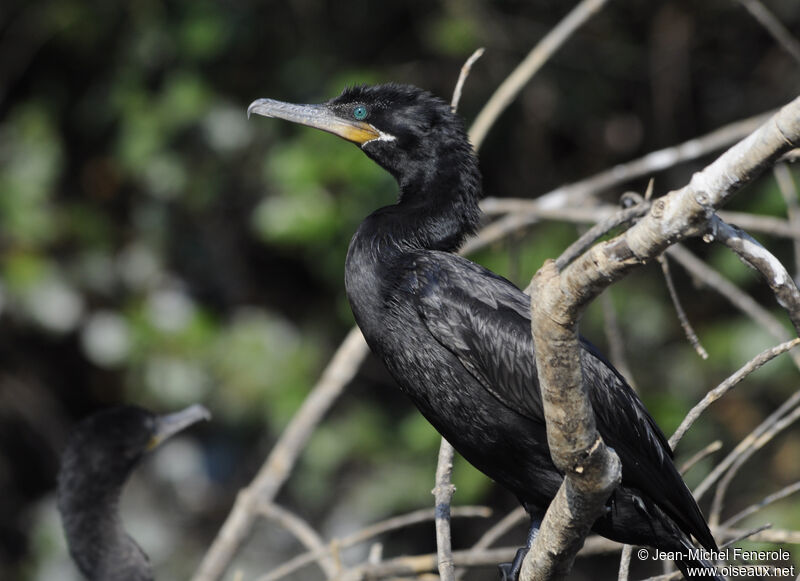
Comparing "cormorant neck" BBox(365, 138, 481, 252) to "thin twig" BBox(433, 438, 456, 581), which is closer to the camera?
"thin twig" BBox(433, 438, 456, 581)

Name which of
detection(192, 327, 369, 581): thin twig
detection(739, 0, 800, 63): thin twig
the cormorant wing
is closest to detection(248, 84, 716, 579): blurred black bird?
the cormorant wing

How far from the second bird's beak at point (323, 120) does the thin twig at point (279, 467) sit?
2.84 feet

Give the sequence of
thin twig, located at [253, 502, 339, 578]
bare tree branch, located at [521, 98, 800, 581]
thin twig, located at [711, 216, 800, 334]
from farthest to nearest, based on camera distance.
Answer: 1. thin twig, located at [253, 502, 339, 578]
2. thin twig, located at [711, 216, 800, 334]
3. bare tree branch, located at [521, 98, 800, 581]

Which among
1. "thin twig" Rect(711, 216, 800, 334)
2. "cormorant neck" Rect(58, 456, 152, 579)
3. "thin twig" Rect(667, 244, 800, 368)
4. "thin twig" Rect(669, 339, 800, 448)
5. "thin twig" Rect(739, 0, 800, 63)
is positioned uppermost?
"thin twig" Rect(739, 0, 800, 63)

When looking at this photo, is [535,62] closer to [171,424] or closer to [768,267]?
[171,424]

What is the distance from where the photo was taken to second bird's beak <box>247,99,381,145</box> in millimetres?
3156

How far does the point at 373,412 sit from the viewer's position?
5.55m

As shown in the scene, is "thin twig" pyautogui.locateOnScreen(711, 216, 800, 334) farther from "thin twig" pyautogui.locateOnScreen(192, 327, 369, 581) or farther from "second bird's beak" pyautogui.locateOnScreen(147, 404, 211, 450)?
"second bird's beak" pyautogui.locateOnScreen(147, 404, 211, 450)

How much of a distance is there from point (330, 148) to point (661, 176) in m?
1.91

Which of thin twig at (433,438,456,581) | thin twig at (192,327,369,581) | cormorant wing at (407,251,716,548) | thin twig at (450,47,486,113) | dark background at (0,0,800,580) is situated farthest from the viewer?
dark background at (0,0,800,580)

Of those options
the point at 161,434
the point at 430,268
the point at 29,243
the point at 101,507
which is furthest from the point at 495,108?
the point at 29,243

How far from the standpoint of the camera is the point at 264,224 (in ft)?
16.9

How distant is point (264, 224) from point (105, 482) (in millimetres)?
1648

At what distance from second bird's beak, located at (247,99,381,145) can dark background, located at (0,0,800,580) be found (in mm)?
1760
